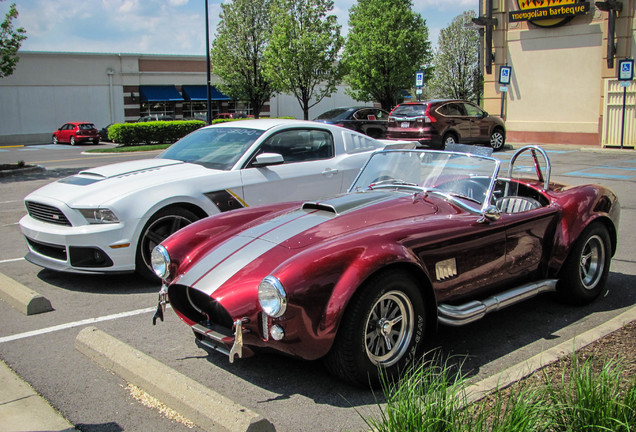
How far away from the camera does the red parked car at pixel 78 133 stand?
1366 inches

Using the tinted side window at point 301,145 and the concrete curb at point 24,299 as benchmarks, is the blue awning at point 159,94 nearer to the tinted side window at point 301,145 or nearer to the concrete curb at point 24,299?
the tinted side window at point 301,145

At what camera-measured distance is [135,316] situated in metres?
5.17

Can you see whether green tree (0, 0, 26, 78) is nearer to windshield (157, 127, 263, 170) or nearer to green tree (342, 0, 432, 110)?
windshield (157, 127, 263, 170)

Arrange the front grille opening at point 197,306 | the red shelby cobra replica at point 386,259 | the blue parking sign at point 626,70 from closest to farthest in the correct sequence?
1. the red shelby cobra replica at point 386,259
2. the front grille opening at point 197,306
3. the blue parking sign at point 626,70

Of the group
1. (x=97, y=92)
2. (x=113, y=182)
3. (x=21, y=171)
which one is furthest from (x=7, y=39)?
(x=97, y=92)

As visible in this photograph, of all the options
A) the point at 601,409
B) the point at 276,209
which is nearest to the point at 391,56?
the point at 276,209

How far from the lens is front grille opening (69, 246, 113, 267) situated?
18.7ft

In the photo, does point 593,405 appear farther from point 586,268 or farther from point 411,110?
point 411,110

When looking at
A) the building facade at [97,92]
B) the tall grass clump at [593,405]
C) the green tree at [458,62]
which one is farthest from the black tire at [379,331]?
the building facade at [97,92]

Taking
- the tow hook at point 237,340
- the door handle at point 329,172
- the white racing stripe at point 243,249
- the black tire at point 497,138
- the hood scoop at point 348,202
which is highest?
the black tire at point 497,138

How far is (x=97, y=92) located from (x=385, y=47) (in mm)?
22190

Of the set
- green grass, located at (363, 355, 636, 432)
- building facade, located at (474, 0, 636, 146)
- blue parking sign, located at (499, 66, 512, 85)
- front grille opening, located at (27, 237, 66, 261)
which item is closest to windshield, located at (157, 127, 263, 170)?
front grille opening, located at (27, 237, 66, 261)

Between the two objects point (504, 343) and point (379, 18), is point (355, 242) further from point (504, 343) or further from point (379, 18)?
point (379, 18)

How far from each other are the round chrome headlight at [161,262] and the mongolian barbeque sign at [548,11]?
22.9 metres
